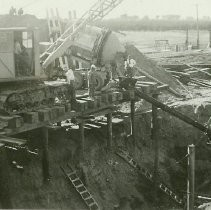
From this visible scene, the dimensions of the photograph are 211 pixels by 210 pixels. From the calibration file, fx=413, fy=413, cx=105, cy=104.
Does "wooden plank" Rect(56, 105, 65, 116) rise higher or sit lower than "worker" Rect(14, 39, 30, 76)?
lower

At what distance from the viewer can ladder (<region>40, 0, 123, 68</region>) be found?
16266 mm

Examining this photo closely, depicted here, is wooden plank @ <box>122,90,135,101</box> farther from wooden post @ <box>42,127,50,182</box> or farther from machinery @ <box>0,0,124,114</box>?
wooden post @ <box>42,127,50,182</box>

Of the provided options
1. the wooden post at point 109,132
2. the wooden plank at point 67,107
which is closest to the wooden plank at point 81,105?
the wooden plank at point 67,107

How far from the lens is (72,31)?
17.0m

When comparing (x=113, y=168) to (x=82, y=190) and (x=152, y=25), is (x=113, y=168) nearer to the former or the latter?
(x=82, y=190)

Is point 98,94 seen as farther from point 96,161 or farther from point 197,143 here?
point 197,143

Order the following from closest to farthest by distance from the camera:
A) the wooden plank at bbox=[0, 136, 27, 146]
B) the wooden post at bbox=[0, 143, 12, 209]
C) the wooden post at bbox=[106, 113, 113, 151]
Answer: the wooden plank at bbox=[0, 136, 27, 146]
the wooden post at bbox=[0, 143, 12, 209]
the wooden post at bbox=[106, 113, 113, 151]

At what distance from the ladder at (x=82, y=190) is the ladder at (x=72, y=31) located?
436 centimetres

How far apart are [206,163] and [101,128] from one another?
228 inches

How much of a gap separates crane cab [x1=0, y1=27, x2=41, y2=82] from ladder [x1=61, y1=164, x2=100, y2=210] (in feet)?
12.2

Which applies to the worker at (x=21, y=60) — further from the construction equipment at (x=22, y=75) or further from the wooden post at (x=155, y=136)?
the wooden post at (x=155, y=136)

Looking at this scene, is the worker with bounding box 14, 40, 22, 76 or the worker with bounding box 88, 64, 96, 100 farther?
the worker with bounding box 88, 64, 96, 100

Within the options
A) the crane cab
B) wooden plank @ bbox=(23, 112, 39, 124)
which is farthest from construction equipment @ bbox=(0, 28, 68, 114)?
wooden plank @ bbox=(23, 112, 39, 124)

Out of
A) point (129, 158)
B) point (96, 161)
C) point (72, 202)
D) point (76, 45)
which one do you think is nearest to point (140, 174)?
point (129, 158)
